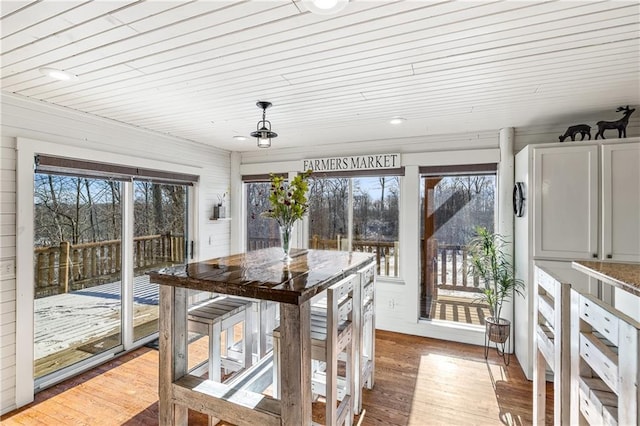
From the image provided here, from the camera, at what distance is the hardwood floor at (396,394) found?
8.08 ft

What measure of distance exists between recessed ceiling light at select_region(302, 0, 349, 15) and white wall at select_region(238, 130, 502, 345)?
285 cm

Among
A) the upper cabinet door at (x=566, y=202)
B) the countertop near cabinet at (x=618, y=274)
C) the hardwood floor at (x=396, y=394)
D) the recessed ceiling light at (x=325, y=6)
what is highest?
the recessed ceiling light at (x=325, y=6)

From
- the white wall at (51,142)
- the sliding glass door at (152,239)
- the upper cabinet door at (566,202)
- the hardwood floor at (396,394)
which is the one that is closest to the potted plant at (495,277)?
the hardwood floor at (396,394)

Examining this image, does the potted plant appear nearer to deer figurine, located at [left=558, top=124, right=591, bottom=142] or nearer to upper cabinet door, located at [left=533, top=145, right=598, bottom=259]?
upper cabinet door, located at [left=533, top=145, right=598, bottom=259]

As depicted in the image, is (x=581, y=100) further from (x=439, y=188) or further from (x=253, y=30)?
(x=253, y=30)

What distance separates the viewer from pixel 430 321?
406cm

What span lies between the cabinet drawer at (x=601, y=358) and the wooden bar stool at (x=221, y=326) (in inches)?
→ 85.7

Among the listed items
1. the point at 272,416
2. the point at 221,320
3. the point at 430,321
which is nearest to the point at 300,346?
the point at 272,416

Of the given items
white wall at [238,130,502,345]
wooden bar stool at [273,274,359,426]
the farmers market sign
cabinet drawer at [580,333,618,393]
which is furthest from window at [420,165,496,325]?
cabinet drawer at [580,333,618,393]

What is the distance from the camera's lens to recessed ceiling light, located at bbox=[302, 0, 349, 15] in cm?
140

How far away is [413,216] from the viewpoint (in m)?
4.10

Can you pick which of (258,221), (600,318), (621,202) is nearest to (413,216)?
(621,202)

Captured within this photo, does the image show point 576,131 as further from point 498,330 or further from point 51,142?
point 51,142

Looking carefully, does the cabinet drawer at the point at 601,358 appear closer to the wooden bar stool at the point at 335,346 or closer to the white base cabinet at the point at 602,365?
the white base cabinet at the point at 602,365
